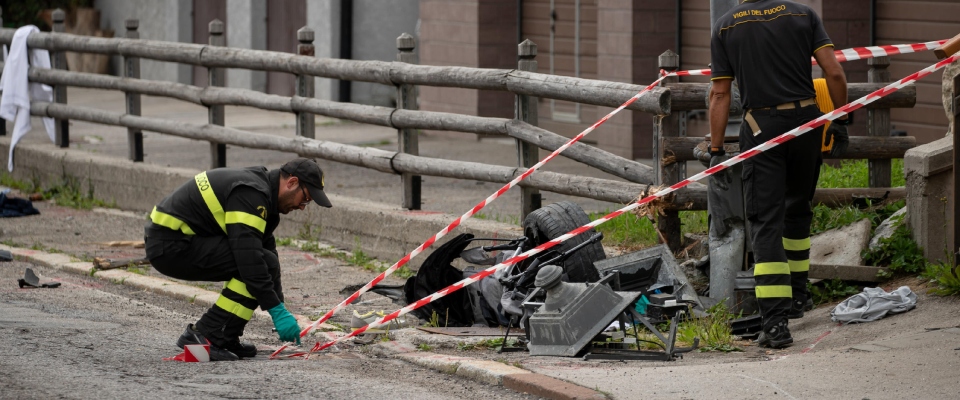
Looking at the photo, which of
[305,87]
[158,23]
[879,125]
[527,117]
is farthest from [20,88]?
[879,125]

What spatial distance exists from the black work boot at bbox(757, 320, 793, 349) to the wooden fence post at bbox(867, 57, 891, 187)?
7.70ft

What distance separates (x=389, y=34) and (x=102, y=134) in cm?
416

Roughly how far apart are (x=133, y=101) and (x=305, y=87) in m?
2.81

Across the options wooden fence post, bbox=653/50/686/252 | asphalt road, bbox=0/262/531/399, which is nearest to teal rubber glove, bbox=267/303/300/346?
asphalt road, bbox=0/262/531/399

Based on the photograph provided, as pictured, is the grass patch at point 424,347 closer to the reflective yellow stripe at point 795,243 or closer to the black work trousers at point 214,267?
the black work trousers at point 214,267

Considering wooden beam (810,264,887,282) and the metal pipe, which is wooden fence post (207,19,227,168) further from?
wooden beam (810,264,887,282)

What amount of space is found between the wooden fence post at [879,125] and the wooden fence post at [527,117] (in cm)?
223

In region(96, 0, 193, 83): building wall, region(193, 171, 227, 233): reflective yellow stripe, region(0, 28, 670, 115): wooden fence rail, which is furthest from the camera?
region(96, 0, 193, 83): building wall

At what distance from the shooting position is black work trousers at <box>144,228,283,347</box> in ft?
22.5

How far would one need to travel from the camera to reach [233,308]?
271 inches

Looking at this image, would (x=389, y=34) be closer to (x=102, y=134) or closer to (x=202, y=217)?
(x=102, y=134)

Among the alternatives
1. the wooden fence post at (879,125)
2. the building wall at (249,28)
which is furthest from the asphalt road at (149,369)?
the building wall at (249,28)

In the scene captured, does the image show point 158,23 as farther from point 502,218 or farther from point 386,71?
point 502,218

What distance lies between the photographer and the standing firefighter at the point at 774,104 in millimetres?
6742
